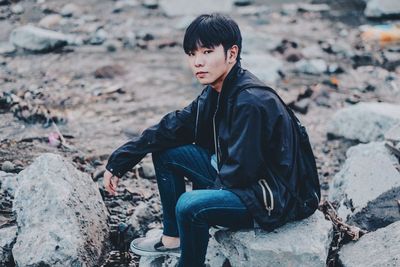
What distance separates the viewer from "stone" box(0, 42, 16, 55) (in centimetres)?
711

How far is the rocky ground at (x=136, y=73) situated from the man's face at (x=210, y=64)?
130 cm

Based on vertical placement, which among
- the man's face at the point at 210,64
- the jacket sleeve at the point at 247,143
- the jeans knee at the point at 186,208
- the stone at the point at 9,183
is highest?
the man's face at the point at 210,64

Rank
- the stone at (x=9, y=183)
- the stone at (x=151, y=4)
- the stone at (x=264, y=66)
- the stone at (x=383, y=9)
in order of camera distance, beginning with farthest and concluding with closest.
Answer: the stone at (x=151, y=4)
the stone at (x=383, y=9)
the stone at (x=264, y=66)
the stone at (x=9, y=183)

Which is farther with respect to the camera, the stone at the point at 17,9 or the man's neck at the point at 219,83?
the stone at the point at 17,9

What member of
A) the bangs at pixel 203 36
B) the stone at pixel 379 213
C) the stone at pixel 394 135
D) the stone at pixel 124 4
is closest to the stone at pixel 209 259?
the stone at pixel 379 213

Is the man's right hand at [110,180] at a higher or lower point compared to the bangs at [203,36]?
lower

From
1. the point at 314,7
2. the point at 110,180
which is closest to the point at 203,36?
the point at 110,180

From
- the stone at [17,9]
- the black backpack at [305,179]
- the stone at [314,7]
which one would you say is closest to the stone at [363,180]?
the black backpack at [305,179]

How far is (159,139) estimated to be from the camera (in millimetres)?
3242

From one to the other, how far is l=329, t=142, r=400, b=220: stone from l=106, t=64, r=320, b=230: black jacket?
2.79ft

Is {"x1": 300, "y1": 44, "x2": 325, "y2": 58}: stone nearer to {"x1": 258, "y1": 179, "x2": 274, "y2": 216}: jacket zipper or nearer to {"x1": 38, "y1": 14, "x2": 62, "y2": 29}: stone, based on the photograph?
{"x1": 38, "y1": 14, "x2": 62, "y2": 29}: stone

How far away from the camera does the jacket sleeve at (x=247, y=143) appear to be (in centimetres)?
271

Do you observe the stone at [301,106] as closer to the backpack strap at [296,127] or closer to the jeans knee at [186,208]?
the backpack strap at [296,127]

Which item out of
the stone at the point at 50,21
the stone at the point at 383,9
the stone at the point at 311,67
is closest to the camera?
the stone at the point at 311,67
